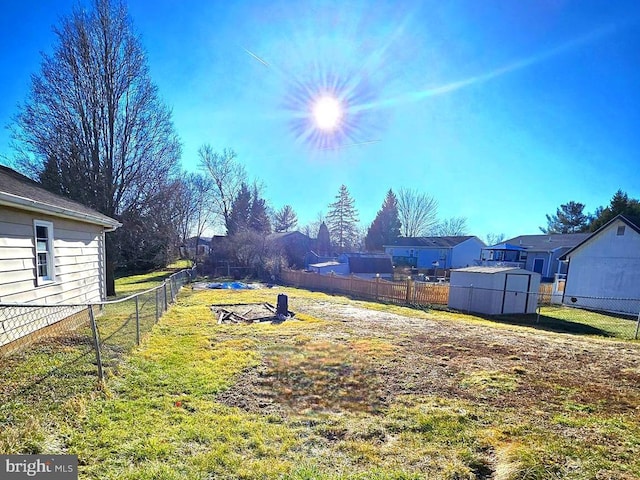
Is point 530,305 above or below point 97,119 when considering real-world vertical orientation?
below

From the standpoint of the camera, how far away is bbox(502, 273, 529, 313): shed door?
1402 centimetres

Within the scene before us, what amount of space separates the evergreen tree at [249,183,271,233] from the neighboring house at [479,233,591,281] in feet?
86.5

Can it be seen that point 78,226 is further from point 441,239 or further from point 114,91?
point 441,239

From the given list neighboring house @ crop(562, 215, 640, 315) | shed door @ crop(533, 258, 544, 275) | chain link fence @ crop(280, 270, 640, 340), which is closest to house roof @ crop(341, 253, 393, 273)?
chain link fence @ crop(280, 270, 640, 340)

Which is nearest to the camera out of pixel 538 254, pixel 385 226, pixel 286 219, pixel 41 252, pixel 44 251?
pixel 41 252

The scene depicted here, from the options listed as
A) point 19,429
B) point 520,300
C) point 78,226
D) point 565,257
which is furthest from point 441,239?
point 19,429

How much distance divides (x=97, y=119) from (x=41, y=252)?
A: 11.2 metres

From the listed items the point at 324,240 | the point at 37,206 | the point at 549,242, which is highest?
the point at 37,206

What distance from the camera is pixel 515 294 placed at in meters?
14.1

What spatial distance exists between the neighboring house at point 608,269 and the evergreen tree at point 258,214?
30.3m

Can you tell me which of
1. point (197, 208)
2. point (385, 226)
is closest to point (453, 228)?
point (385, 226)

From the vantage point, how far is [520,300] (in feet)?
47.0

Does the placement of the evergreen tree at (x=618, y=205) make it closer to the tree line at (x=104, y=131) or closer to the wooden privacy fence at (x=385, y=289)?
the wooden privacy fence at (x=385, y=289)

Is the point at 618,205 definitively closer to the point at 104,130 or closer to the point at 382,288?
the point at 382,288
